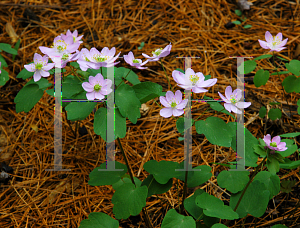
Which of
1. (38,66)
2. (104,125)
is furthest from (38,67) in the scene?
(104,125)

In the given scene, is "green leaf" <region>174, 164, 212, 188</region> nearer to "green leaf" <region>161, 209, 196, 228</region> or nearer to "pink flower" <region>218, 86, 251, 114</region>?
"green leaf" <region>161, 209, 196, 228</region>

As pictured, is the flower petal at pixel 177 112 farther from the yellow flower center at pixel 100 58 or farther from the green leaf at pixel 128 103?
the yellow flower center at pixel 100 58

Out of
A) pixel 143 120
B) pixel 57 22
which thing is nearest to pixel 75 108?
pixel 143 120

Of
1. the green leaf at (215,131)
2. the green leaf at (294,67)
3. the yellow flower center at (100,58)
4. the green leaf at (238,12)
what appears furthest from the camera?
the green leaf at (238,12)

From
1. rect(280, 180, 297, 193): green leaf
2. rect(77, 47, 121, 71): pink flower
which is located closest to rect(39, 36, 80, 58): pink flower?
rect(77, 47, 121, 71): pink flower

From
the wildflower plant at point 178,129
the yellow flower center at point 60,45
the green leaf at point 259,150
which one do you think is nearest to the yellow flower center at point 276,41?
the wildflower plant at point 178,129

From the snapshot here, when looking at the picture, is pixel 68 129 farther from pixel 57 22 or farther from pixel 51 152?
pixel 57 22

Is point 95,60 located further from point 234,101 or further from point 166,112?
point 234,101
